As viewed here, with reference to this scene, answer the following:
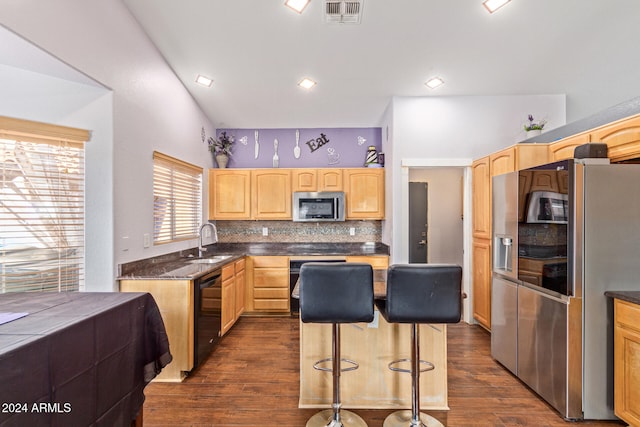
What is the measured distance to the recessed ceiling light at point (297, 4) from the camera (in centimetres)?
245

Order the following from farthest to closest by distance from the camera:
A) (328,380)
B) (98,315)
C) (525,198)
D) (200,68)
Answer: (200,68), (525,198), (328,380), (98,315)

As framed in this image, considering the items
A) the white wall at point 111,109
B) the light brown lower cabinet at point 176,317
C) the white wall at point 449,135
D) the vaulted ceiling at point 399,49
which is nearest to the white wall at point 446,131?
the white wall at point 449,135

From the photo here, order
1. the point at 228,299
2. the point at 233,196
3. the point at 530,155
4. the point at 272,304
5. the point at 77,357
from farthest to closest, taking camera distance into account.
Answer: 1. the point at 233,196
2. the point at 272,304
3. the point at 228,299
4. the point at 530,155
5. the point at 77,357

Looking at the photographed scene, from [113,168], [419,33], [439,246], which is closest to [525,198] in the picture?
[419,33]

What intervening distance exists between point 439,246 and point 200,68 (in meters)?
5.01

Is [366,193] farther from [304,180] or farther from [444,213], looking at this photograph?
[444,213]

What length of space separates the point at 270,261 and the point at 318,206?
1040mm

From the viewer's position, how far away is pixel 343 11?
8.23 ft

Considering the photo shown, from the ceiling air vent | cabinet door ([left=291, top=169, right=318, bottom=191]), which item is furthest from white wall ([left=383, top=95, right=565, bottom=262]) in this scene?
the ceiling air vent

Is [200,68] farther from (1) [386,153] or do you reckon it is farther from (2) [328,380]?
(2) [328,380]

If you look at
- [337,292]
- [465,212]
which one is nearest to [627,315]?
[337,292]

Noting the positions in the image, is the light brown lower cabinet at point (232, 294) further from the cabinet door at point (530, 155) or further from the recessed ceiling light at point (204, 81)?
the cabinet door at point (530, 155)

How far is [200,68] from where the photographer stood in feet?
10.8

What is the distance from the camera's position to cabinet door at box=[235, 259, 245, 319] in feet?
12.2
